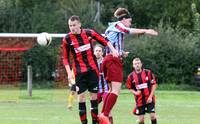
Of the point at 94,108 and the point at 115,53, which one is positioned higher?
the point at 115,53

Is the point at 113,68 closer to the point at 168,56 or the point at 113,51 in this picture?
the point at 113,51

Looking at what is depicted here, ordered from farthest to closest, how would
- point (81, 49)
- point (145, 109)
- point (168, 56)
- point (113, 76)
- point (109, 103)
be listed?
point (168, 56), point (145, 109), point (81, 49), point (113, 76), point (109, 103)

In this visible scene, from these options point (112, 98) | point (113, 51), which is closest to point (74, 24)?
point (113, 51)

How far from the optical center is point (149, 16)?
186 ft

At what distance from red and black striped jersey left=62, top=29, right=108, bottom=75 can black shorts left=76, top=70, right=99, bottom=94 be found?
10cm

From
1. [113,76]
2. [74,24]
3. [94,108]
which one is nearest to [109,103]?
[94,108]

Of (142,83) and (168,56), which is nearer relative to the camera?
(142,83)

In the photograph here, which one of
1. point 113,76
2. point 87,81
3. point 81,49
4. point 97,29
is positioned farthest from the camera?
point 97,29

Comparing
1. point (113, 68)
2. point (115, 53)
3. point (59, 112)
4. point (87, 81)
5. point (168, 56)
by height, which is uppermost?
point (168, 56)

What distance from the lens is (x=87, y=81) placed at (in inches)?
515

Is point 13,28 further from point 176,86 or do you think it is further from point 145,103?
point 145,103

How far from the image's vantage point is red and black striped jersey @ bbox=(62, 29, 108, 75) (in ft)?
42.3

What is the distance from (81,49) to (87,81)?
0.66 m

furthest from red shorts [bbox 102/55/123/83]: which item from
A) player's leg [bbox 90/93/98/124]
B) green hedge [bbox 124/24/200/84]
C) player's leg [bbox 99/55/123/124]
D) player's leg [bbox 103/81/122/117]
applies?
green hedge [bbox 124/24/200/84]
